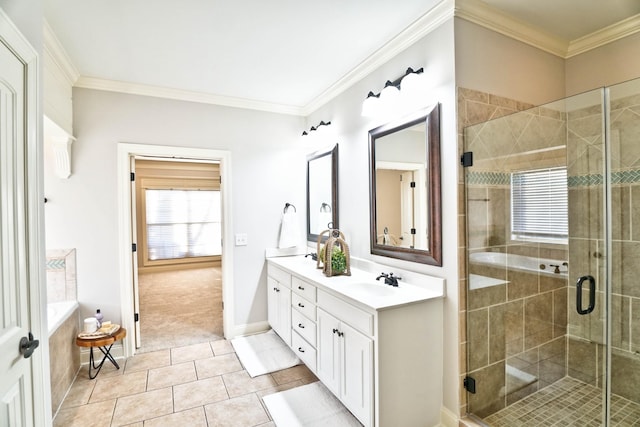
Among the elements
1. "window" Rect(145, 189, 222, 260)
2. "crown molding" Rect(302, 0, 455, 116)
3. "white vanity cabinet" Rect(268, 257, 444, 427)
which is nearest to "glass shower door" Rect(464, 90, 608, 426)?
"white vanity cabinet" Rect(268, 257, 444, 427)

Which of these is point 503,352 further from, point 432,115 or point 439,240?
point 432,115

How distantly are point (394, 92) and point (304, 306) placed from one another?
1828mm

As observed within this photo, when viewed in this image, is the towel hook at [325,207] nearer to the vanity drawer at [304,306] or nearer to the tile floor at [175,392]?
the vanity drawer at [304,306]

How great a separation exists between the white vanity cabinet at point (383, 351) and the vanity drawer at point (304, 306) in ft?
0.41

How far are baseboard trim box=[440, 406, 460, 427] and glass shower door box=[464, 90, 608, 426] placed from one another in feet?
0.46

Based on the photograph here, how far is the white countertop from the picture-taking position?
1837mm

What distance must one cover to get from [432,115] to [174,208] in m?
6.72

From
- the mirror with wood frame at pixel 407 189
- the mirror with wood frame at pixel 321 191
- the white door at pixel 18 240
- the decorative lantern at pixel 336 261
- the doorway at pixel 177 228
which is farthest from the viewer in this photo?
the doorway at pixel 177 228

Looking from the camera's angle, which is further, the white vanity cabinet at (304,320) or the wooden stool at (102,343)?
the wooden stool at (102,343)

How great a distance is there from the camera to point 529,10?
1.97 meters

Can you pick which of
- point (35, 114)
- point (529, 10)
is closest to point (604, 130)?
point (529, 10)

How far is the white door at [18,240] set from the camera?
1.06 meters

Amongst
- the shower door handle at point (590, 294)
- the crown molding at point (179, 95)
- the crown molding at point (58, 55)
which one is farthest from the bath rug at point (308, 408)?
the crown molding at point (58, 55)

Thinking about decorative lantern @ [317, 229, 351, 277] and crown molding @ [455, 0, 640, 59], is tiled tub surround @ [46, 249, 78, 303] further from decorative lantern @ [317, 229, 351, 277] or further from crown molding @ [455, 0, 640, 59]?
crown molding @ [455, 0, 640, 59]
